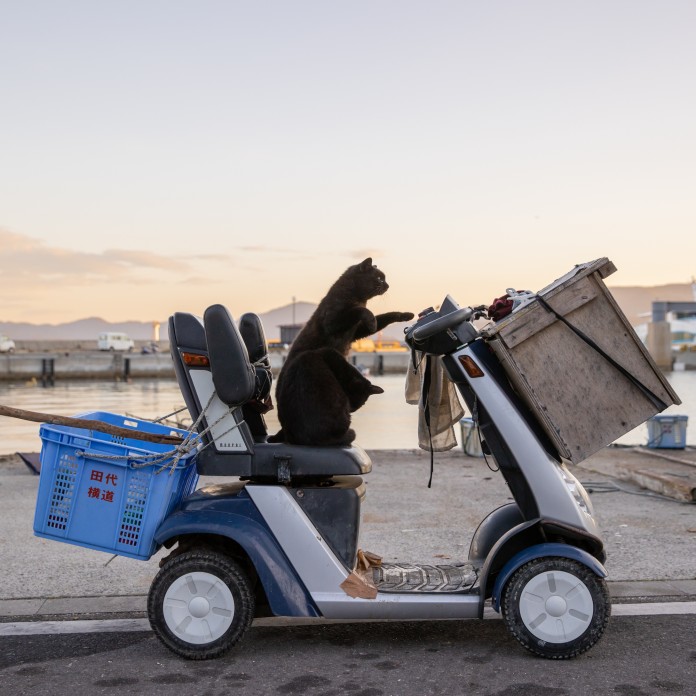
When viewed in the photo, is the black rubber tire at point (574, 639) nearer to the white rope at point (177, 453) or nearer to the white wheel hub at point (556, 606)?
the white wheel hub at point (556, 606)

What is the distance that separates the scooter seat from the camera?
157 inches

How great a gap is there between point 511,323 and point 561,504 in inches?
32.9

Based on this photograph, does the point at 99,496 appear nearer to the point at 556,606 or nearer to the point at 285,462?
the point at 285,462

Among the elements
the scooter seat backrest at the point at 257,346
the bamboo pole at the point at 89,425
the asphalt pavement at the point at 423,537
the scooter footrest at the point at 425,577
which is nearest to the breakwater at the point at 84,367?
the asphalt pavement at the point at 423,537

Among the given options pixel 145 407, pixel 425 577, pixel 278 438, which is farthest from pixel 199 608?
pixel 145 407

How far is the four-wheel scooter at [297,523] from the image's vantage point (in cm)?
387

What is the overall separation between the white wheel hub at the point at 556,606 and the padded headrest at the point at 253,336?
5.83 ft

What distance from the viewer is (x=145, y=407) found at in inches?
1660

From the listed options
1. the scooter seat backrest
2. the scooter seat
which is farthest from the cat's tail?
the scooter seat

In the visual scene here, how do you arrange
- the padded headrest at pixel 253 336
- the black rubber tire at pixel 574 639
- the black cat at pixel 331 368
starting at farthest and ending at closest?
the padded headrest at pixel 253 336 → the black cat at pixel 331 368 → the black rubber tire at pixel 574 639

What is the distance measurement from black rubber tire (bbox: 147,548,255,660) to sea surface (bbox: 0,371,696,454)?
9.97 metres

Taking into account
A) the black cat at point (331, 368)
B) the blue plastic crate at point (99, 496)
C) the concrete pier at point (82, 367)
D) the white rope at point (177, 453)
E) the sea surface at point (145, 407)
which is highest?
the black cat at point (331, 368)

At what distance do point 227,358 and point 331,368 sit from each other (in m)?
0.68

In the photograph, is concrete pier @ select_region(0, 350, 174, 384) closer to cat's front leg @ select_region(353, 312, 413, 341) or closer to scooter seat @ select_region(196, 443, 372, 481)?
cat's front leg @ select_region(353, 312, 413, 341)
